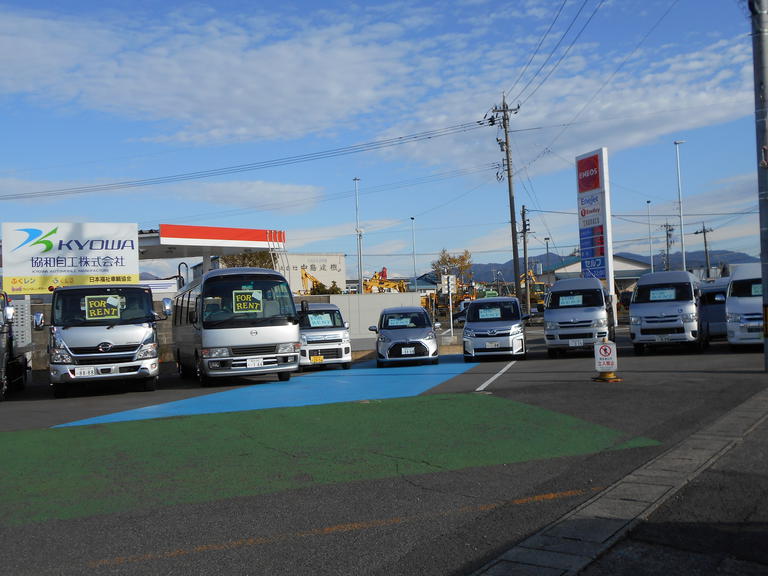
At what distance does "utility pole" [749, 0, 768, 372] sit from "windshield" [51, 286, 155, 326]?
42.9 ft

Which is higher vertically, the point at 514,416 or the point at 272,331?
the point at 272,331

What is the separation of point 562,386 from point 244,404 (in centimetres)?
594

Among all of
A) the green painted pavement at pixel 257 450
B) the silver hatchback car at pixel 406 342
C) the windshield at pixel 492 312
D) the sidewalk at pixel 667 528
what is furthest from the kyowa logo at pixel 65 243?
the sidewalk at pixel 667 528

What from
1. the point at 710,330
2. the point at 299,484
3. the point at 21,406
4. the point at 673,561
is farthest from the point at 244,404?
the point at 710,330

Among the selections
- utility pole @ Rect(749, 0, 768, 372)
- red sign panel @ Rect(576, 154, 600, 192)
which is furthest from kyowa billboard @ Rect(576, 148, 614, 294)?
utility pole @ Rect(749, 0, 768, 372)

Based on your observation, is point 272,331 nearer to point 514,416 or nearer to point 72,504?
point 514,416

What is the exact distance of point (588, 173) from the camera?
109 ft

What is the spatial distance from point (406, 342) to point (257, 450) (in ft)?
39.0

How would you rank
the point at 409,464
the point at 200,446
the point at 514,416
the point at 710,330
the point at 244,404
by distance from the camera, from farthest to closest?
the point at 710,330
the point at 244,404
the point at 514,416
the point at 200,446
the point at 409,464

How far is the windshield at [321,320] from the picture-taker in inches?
829

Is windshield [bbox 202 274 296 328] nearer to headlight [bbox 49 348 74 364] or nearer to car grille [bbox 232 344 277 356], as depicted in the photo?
car grille [bbox 232 344 277 356]

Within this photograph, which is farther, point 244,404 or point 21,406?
point 21,406

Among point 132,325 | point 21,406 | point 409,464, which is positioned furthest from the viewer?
point 132,325

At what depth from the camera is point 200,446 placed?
910cm
